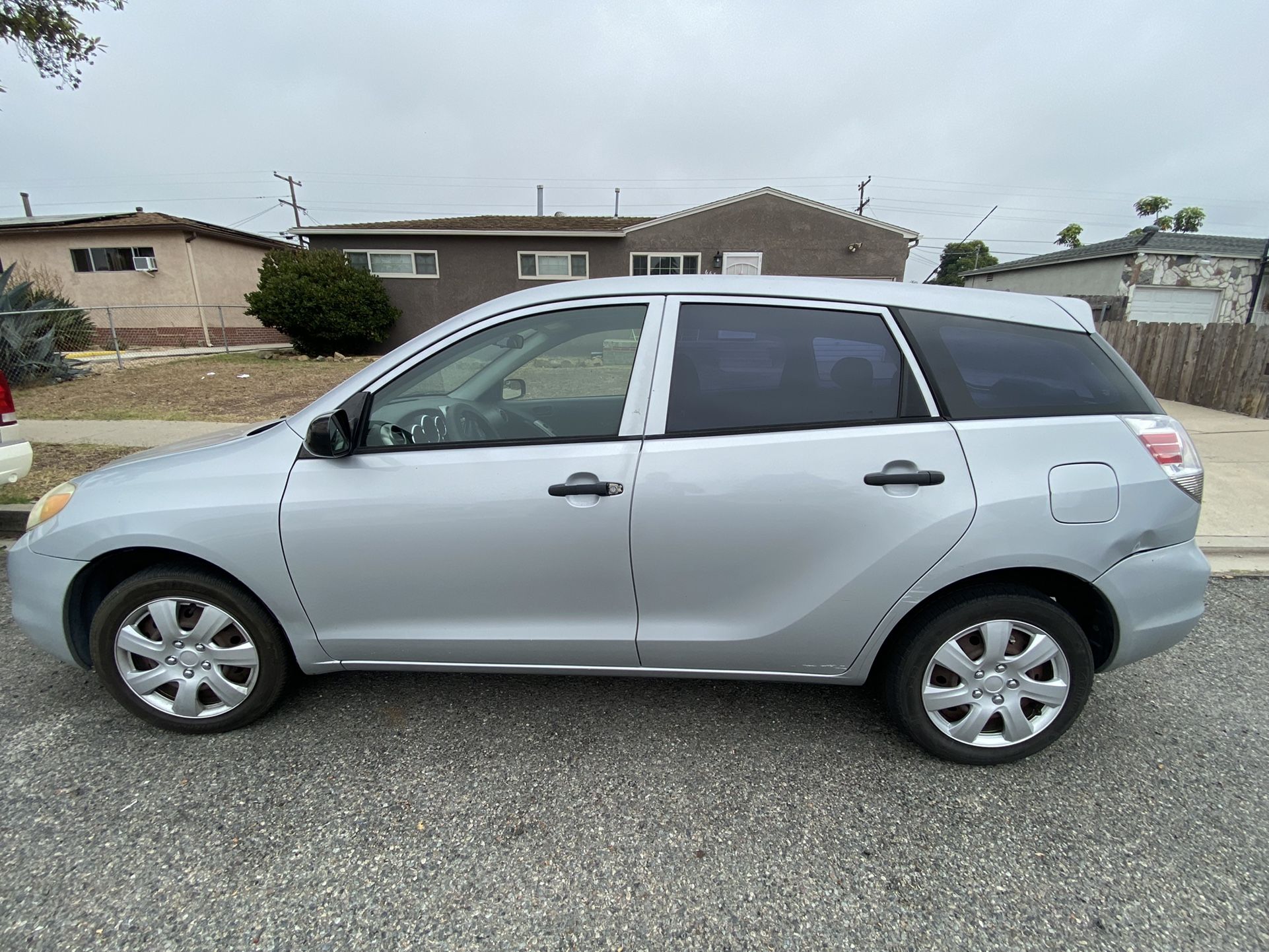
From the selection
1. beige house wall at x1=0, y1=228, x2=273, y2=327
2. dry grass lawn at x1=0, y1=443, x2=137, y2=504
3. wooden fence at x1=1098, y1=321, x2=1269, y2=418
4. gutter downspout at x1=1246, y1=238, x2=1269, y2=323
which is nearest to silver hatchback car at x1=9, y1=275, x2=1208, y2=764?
dry grass lawn at x1=0, y1=443, x2=137, y2=504

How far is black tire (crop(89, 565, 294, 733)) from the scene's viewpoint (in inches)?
88.4

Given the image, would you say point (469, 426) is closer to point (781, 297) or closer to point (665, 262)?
point (781, 297)

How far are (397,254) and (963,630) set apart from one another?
1957 centimetres

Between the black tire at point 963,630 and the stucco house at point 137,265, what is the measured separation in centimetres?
2315

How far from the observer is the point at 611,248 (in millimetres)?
18344

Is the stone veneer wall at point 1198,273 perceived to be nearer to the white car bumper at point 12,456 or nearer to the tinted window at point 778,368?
the tinted window at point 778,368

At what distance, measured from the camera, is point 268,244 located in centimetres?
2278

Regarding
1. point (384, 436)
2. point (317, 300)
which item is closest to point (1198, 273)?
point (384, 436)

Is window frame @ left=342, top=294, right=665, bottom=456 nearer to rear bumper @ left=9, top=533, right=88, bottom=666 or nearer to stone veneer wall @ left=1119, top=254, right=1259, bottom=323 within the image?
rear bumper @ left=9, top=533, right=88, bottom=666

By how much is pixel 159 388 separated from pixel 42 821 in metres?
11.5

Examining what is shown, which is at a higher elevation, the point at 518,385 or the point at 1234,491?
the point at 518,385

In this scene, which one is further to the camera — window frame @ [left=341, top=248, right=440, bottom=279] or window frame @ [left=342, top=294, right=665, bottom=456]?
window frame @ [left=341, top=248, right=440, bottom=279]

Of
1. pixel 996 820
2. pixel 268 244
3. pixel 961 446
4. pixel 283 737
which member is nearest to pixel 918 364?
pixel 961 446

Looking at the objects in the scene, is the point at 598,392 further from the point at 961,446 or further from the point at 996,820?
the point at 996,820
